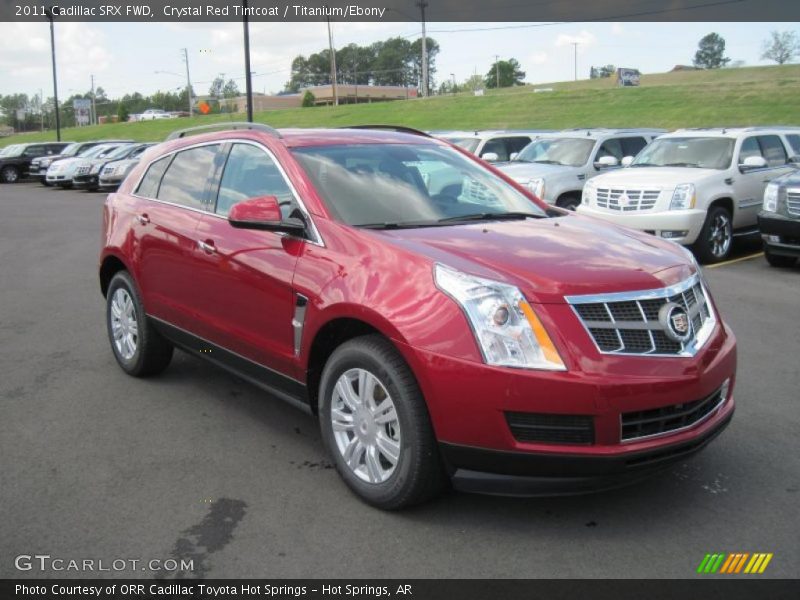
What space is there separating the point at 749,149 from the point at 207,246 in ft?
32.9

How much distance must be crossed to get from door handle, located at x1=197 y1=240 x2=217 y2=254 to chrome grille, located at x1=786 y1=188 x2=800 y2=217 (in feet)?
26.0

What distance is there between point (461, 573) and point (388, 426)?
0.75m

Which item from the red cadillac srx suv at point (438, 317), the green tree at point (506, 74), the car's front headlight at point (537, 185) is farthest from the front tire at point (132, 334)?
the green tree at point (506, 74)

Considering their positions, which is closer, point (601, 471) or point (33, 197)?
point (601, 471)

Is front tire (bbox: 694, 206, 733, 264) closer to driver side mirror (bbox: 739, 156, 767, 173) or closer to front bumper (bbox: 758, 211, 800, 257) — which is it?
driver side mirror (bbox: 739, 156, 767, 173)

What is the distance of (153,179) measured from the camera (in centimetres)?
598

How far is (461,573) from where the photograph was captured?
10.8ft

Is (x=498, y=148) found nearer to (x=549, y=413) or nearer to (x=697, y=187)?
(x=697, y=187)

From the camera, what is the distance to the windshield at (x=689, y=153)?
12.2m

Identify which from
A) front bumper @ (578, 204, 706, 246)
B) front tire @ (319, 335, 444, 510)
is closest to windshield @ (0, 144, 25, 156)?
front bumper @ (578, 204, 706, 246)

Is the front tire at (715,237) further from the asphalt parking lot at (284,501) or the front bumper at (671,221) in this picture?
the asphalt parking lot at (284,501)

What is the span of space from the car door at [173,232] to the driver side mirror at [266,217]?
82 centimetres

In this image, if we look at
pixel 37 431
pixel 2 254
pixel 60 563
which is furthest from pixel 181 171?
pixel 2 254

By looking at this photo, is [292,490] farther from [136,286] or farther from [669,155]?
[669,155]
